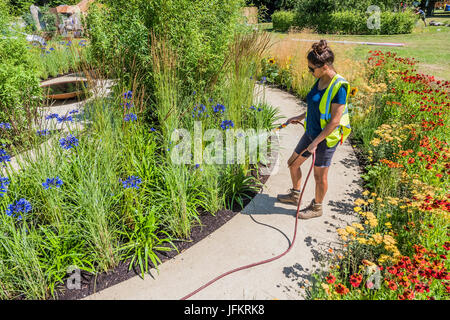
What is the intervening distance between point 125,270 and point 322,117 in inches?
81.3

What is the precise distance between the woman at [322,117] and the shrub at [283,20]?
21.7 meters

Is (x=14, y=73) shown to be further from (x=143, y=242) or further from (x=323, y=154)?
(x=323, y=154)

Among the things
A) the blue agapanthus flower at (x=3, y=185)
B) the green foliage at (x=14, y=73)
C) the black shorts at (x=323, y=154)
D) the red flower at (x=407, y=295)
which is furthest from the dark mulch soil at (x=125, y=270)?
the green foliage at (x=14, y=73)

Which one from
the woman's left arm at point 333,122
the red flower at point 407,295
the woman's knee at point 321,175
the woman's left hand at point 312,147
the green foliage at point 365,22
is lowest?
the red flower at point 407,295

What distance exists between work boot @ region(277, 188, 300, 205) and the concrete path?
6cm

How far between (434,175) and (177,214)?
2.65 metres

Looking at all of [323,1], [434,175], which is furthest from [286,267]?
[323,1]

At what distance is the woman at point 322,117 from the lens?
93.6 inches

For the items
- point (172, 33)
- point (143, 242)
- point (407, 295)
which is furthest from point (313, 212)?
point (172, 33)

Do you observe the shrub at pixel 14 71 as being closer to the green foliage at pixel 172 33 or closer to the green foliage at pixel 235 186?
the green foliage at pixel 172 33

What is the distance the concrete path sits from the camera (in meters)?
2.12

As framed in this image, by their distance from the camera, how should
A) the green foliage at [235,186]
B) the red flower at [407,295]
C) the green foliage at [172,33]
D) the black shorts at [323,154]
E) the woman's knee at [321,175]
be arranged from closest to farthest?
the red flower at [407,295] < the black shorts at [323,154] < the woman's knee at [321,175] < the green foliage at [235,186] < the green foliage at [172,33]

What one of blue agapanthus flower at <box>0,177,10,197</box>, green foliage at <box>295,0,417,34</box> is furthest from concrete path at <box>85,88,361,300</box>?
green foliage at <box>295,0,417,34</box>
